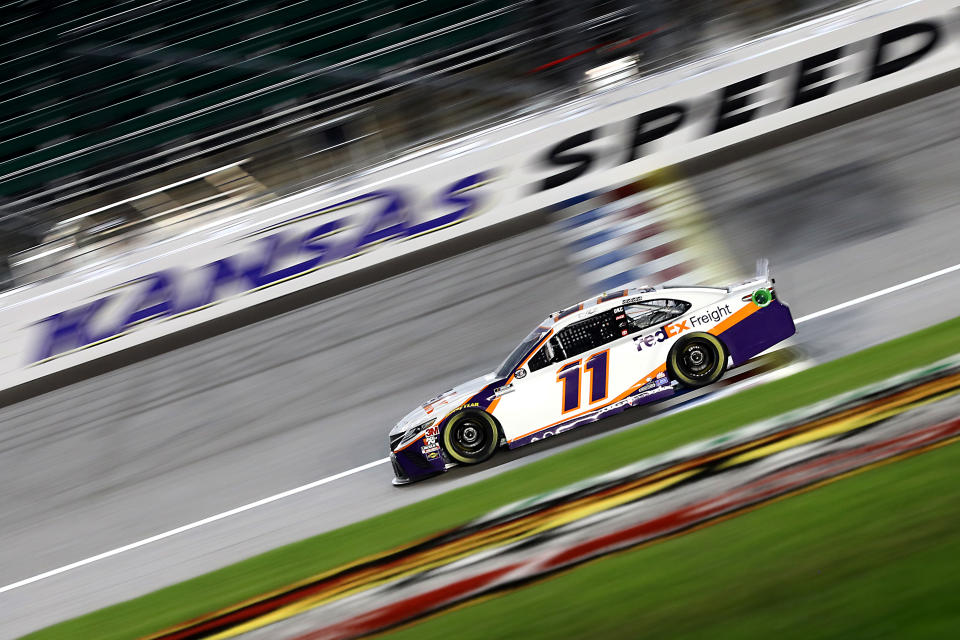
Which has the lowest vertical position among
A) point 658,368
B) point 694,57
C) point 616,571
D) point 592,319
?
point 616,571

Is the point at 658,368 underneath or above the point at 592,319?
underneath

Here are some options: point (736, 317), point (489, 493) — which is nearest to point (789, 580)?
point (489, 493)

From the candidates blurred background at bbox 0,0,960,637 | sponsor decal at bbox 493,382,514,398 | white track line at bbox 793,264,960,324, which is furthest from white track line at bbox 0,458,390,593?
white track line at bbox 793,264,960,324

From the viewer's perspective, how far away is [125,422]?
9.47 m

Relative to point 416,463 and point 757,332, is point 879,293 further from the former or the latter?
point 416,463

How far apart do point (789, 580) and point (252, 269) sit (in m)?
7.76

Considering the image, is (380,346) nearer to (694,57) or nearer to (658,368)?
(658,368)

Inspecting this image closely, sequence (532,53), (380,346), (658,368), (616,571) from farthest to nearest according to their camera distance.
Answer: (532,53), (380,346), (658,368), (616,571)

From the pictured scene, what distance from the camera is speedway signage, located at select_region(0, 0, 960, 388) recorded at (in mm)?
10336

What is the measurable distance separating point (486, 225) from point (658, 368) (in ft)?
14.4

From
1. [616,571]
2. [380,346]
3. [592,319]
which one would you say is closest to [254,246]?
[380,346]

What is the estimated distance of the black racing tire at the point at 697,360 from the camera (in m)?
6.46

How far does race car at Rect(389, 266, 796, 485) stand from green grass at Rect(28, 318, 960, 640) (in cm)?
30

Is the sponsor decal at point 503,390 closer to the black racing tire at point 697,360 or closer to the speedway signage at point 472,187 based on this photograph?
the black racing tire at point 697,360
